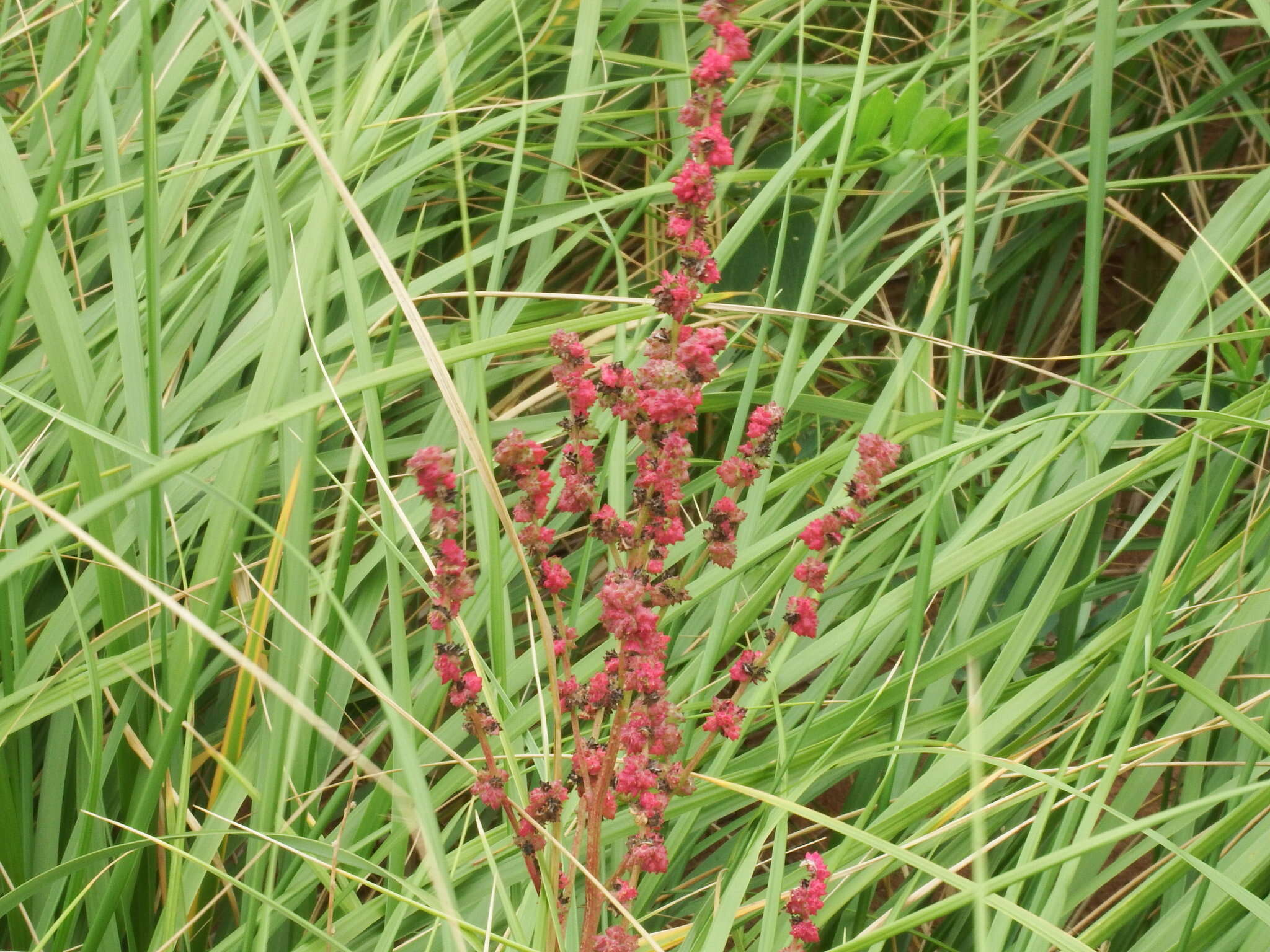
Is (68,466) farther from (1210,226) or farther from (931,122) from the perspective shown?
(1210,226)

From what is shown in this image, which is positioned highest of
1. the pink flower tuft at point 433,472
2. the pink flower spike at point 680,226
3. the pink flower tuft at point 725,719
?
the pink flower spike at point 680,226

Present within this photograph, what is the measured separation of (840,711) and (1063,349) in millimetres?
1054

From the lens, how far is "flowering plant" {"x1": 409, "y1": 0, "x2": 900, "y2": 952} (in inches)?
30.1

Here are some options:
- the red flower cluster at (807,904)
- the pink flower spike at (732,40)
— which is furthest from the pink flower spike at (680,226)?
the red flower cluster at (807,904)

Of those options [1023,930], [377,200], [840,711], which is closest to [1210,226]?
[840,711]

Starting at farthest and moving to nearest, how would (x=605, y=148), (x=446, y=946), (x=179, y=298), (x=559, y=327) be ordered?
(x=605, y=148)
(x=179, y=298)
(x=559, y=327)
(x=446, y=946)

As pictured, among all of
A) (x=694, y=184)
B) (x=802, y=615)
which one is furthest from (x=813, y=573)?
(x=694, y=184)

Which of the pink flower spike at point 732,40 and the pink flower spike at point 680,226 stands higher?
the pink flower spike at point 732,40

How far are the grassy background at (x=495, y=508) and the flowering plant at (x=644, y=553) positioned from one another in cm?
5

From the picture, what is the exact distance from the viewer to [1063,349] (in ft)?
6.04

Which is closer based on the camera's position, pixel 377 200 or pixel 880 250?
pixel 377 200

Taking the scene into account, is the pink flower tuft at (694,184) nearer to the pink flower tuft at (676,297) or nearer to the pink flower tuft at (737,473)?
the pink flower tuft at (676,297)

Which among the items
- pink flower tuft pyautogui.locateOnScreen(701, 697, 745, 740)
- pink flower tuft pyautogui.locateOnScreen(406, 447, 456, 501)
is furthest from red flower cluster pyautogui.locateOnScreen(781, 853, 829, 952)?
pink flower tuft pyautogui.locateOnScreen(406, 447, 456, 501)

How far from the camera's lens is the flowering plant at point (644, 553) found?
765mm
